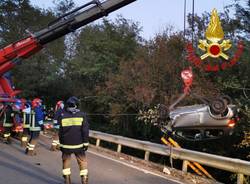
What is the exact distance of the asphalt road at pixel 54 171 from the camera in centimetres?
991

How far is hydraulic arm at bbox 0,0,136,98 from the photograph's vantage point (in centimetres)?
1548

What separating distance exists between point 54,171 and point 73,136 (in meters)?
2.61

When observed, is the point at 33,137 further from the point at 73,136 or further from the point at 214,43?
the point at 214,43

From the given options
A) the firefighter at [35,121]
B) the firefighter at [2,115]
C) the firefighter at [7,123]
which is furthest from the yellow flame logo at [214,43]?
the firefighter at [2,115]

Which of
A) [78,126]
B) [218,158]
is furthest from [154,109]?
[78,126]

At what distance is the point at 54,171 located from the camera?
11.0 m

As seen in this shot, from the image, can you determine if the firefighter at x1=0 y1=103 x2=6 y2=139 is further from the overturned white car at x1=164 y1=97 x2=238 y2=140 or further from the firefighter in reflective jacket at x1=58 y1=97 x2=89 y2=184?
the firefighter in reflective jacket at x1=58 y1=97 x2=89 y2=184

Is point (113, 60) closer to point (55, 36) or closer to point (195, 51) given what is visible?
point (195, 51)

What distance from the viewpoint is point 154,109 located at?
19.2m

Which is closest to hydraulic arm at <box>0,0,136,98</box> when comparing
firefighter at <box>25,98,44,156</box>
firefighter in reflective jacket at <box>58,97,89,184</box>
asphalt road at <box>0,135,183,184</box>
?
firefighter at <box>25,98,44,156</box>

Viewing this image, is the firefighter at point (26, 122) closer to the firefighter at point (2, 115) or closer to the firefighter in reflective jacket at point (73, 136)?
the firefighter at point (2, 115)

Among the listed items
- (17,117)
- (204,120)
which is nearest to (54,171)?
(204,120)

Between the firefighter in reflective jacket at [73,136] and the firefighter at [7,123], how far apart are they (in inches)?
325

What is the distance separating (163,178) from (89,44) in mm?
19550
